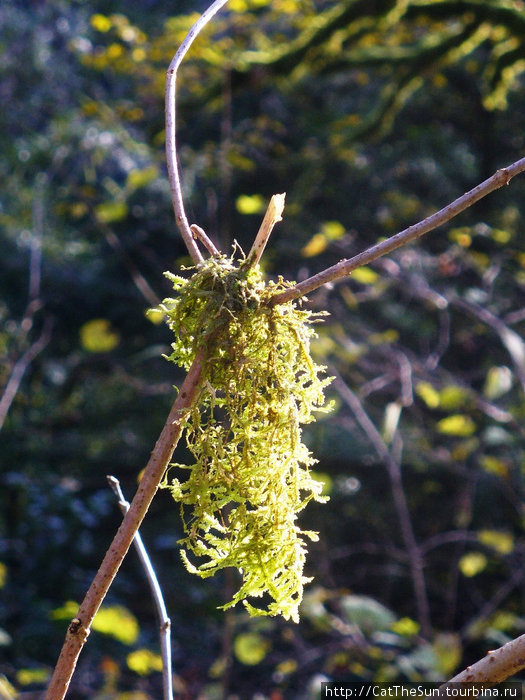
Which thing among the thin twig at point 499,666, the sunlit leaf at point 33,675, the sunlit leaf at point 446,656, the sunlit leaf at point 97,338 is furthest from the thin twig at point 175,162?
the sunlit leaf at point 97,338

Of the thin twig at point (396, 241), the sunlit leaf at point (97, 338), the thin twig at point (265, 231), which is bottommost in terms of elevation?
the thin twig at point (396, 241)

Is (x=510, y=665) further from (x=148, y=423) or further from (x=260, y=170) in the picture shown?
(x=260, y=170)

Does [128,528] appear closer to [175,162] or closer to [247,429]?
[247,429]

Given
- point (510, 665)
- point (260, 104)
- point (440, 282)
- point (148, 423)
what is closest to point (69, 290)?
point (148, 423)

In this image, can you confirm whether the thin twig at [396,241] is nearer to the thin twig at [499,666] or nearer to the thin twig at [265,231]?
the thin twig at [265,231]

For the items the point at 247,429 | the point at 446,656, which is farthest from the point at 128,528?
the point at 446,656

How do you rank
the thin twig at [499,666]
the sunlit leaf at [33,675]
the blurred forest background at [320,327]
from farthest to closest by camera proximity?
the blurred forest background at [320,327]
the sunlit leaf at [33,675]
the thin twig at [499,666]

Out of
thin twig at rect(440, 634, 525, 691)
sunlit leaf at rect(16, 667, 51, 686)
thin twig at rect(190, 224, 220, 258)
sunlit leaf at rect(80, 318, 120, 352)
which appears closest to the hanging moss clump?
thin twig at rect(190, 224, 220, 258)

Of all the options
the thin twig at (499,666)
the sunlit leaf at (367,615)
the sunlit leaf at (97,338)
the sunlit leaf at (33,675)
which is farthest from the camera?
the sunlit leaf at (97,338)
